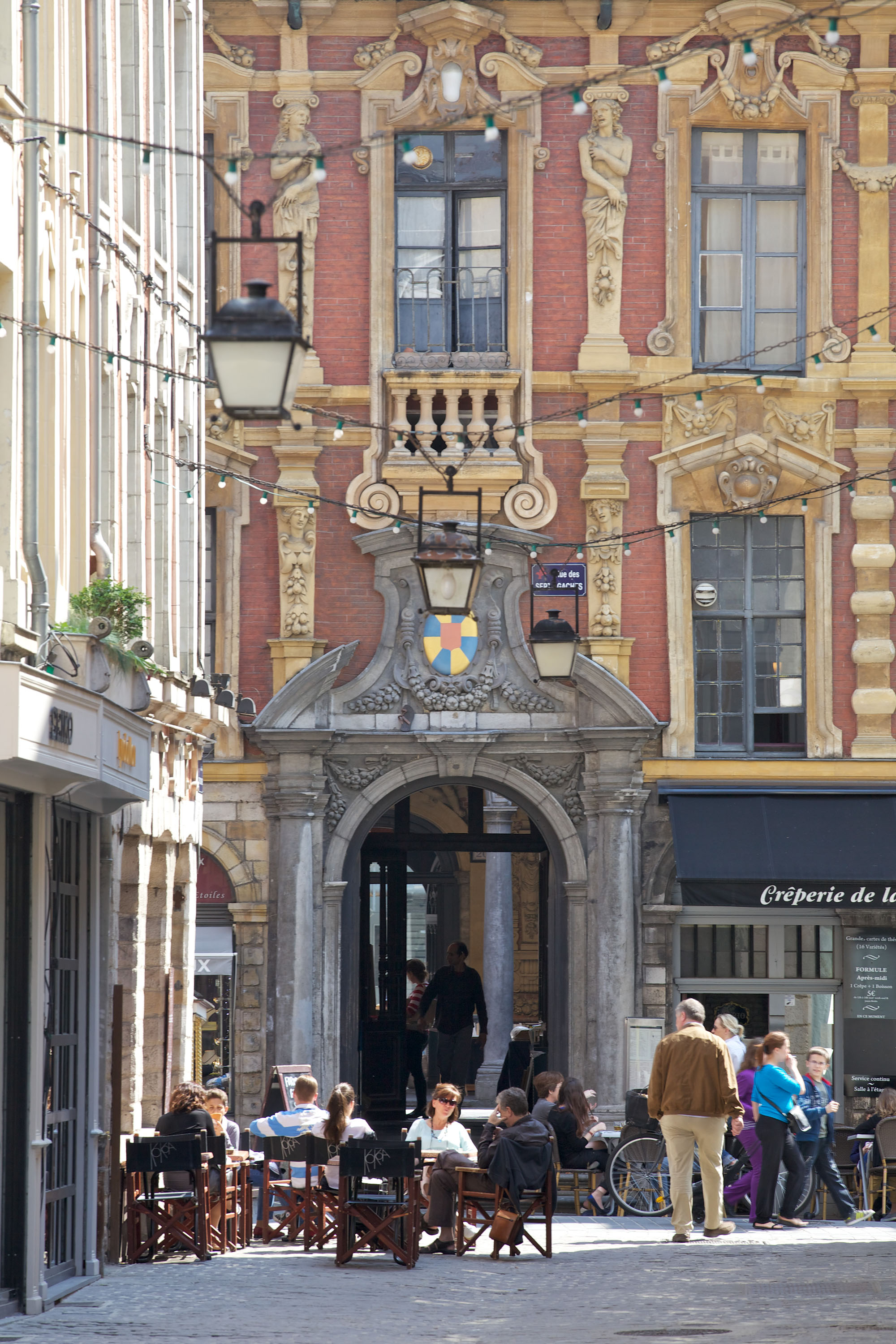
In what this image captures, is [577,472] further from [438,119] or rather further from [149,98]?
[149,98]

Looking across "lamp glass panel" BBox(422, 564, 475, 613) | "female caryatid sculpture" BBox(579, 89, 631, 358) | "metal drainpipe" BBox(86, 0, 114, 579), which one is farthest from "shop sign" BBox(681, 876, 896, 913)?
"metal drainpipe" BBox(86, 0, 114, 579)

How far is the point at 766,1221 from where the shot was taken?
15.0m

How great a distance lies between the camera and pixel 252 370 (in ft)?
27.8

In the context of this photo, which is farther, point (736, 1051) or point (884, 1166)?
point (736, 1051)

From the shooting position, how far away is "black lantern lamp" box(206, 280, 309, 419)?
845 cm

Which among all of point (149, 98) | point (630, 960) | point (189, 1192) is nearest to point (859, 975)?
point (630, 960)

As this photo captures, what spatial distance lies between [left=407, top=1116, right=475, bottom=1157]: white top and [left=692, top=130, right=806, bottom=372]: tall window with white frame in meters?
8.98

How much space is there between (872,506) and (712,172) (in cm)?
355

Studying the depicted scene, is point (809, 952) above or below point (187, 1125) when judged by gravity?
above

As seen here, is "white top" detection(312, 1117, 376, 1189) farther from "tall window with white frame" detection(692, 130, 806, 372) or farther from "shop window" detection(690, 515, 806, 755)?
"tall window with white frame" detection(692, 130, 806, 372)

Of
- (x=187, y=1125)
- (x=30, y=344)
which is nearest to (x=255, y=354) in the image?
(x=30, y=344)

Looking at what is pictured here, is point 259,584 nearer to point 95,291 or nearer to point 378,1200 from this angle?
point 95,291

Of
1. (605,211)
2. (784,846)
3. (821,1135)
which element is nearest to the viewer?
(821,1135)

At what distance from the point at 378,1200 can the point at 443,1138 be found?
126 centimetres
